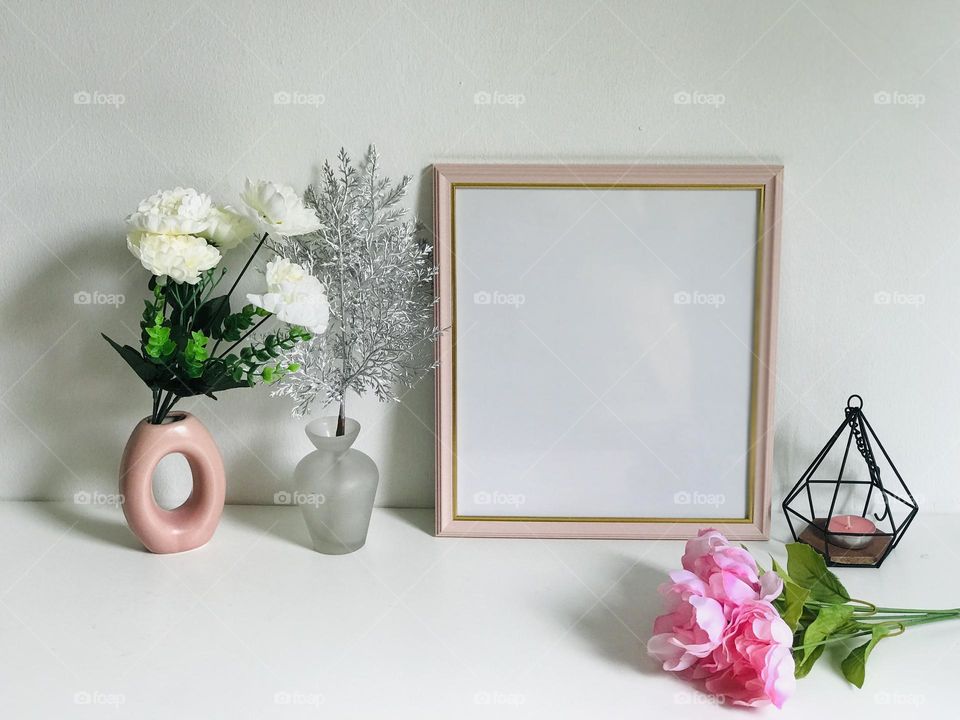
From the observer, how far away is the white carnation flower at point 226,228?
103cm

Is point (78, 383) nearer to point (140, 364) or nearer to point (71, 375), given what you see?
point (71, 375)

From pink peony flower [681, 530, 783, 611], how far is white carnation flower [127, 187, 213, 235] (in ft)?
2.27

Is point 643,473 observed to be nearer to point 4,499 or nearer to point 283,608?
point 283,608

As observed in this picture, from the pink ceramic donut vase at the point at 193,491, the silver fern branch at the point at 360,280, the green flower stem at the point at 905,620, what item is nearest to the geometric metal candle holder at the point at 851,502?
the green flower stem at the point at 905,620

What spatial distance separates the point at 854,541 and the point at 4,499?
3.87 ft

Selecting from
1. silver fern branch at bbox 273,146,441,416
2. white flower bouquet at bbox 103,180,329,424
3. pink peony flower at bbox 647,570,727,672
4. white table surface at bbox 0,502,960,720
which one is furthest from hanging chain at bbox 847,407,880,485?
white flower bouquet at bbox 103,180,329,424

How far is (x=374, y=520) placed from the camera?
117 centimetres

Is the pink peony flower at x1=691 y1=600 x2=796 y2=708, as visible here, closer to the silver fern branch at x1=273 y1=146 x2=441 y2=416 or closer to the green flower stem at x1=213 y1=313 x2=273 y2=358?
the silver fern branch at x1=273 y1=146 x2=441 y2=416

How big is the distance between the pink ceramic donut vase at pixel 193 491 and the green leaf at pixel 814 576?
705mm

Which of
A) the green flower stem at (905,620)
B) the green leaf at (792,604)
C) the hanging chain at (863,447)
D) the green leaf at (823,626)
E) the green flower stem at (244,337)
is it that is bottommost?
the green flower stem at (905,620)

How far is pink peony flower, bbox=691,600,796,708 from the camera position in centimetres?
75

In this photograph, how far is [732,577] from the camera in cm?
82

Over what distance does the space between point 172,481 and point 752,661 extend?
2.73 feet

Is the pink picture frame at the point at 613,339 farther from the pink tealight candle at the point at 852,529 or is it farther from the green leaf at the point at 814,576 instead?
the green leaf at the point at 814,576
